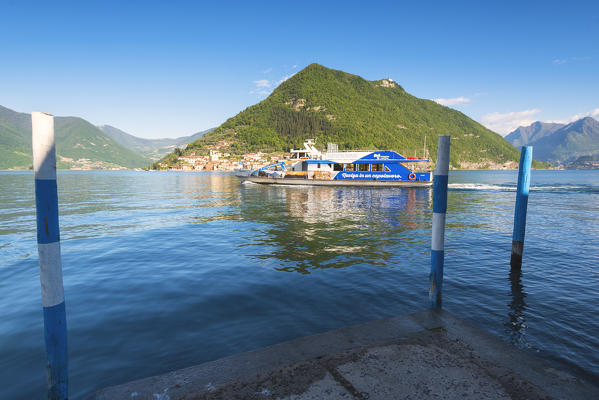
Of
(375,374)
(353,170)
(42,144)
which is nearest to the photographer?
(42,144)

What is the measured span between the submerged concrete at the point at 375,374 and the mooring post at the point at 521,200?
4.50 m

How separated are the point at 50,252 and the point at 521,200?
7.87 m

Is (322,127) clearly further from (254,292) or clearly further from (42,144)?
(42,144)

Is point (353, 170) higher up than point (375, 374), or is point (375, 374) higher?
point (353, 170)

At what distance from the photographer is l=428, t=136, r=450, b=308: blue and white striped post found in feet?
12.1

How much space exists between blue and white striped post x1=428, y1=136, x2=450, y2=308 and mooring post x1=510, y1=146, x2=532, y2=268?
3455mm

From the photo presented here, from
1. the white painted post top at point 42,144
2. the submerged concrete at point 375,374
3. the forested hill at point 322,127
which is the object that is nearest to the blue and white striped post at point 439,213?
the submerged concrete at point 375,374

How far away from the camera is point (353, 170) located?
38125 millimetres

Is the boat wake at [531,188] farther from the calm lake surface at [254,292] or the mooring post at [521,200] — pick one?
the mooring post at [521,200]

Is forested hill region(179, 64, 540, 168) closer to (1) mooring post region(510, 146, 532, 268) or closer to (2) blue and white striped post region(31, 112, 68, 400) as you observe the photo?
(1) mooring post region(510, 146, 532, 268)

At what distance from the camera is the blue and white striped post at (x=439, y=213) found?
3.68 metres

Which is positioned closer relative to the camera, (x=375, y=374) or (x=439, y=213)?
(x=375, y=374)

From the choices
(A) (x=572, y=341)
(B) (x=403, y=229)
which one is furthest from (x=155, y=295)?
(B) (x=403, y=229)

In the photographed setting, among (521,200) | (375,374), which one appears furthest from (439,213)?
(521,200)
